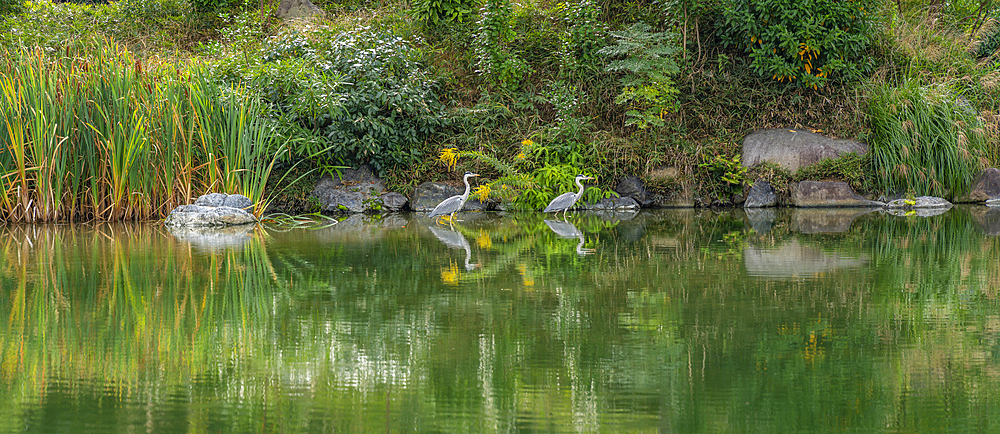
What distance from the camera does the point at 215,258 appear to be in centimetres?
536

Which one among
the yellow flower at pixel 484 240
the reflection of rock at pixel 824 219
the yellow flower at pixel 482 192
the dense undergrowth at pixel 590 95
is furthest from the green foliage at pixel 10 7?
the reflection of rock at pixel 824 219

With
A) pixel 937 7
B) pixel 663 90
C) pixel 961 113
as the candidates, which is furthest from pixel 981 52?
pixel 663 90

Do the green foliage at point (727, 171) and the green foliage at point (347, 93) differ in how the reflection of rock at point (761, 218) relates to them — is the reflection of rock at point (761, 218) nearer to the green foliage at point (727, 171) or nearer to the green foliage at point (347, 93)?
the green foliage at point (727, 171)

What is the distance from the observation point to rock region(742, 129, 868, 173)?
1073 cm

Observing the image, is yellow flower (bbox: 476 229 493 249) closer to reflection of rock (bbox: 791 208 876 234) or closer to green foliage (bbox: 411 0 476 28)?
reflection of rock (bbox: 791 208 876 234)

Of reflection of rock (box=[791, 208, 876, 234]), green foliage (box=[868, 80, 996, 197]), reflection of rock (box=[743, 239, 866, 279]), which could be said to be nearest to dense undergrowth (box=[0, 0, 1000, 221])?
green foliage (box=[868, 80, 996, 197])

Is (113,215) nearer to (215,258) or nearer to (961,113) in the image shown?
(215,258)

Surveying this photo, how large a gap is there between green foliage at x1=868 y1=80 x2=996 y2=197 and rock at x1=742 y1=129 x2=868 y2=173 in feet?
1.26

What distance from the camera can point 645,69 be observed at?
1084 centimetres

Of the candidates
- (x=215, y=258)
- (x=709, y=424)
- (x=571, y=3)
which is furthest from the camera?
(x=571, y=3)

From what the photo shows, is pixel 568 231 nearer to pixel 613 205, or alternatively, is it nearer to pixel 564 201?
pixel 564 201

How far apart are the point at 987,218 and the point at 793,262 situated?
4546 mm

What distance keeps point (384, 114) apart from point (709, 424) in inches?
374

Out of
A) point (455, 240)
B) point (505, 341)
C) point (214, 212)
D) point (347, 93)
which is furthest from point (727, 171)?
point (505, 341)
